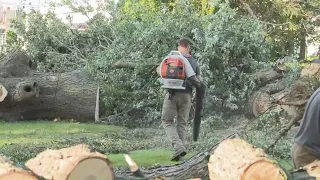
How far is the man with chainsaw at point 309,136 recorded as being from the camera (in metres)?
4.93

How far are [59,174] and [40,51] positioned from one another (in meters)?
12.9

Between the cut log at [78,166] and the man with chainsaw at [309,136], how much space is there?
207 cm

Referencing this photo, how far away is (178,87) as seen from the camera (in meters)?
8.33

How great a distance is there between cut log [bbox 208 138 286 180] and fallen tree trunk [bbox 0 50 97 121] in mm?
9793

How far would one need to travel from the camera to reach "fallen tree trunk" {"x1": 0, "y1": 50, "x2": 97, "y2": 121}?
1358 centimetres

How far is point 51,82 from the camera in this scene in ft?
45.5

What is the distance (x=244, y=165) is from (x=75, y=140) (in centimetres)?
678

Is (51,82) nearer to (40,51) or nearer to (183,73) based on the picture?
(40,51)

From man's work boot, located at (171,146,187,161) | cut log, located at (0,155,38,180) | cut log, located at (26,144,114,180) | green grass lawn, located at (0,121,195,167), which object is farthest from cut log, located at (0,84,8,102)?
cut log, located at (0,155,38,180)

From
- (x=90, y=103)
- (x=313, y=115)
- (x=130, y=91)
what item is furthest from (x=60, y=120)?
(x=313, y=115)

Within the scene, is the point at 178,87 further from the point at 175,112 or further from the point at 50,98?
the point at 50,98

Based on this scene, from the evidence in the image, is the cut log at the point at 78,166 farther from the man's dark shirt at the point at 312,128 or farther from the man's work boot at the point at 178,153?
the man's work boot at the point at 178,153

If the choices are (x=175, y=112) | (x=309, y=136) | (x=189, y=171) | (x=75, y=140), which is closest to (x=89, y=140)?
(x=75, y=140)

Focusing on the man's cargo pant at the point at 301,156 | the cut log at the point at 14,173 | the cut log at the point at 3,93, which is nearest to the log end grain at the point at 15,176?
the cut log at the point at 14,173
